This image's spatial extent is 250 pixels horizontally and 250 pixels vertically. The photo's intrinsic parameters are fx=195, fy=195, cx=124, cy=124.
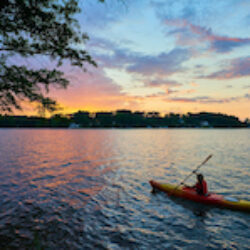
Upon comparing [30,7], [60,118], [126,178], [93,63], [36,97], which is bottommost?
[126,178]

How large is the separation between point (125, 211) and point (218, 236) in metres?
4.86

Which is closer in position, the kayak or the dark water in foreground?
the dark water in foreground

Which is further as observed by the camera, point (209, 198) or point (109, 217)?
point (209, 198)

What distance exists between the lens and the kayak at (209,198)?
37.5 ft

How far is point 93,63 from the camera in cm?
687

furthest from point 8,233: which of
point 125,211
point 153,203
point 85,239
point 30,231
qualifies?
point 153,203

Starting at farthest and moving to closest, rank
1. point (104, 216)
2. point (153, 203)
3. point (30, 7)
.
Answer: point (153, 203) < point (104, 216) < point (30, 7)

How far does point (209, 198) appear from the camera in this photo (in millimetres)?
12266

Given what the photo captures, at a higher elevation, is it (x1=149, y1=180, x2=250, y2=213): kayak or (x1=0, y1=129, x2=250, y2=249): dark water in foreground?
(x1=149, y1=180, x2=250, y2=213): kayak

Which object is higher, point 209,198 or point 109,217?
point 209,198

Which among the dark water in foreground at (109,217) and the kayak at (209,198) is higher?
the kayak at (209,198)

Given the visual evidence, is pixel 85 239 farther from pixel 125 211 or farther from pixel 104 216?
pixel 125 211

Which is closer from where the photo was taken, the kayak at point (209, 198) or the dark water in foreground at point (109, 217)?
the dark water in foreground at point (109, 217)

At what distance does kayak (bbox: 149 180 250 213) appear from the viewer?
11430 mm
